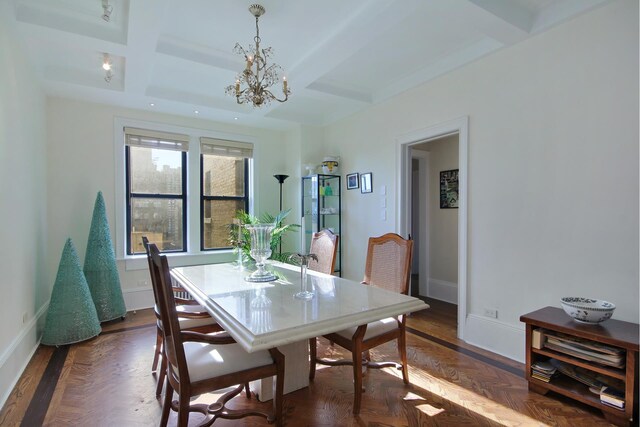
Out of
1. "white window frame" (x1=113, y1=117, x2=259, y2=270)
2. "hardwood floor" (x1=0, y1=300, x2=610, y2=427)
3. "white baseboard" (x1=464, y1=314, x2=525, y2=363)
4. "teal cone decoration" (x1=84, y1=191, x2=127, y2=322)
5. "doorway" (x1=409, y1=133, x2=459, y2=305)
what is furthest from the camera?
"doorway" (x1=409, y1=133, x2=459, y2=305)

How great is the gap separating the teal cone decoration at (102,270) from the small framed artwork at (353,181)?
299 cm

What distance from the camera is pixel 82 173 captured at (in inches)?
150

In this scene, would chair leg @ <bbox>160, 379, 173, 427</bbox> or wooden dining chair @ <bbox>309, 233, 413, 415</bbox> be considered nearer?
chair leg @ <bbox>160, 379, 173, 427</bbox>

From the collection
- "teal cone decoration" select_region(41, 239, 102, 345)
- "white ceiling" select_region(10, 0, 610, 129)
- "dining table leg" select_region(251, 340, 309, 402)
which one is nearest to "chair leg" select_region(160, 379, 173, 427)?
"dining table leg" select_region(251, 340, 309, 402)

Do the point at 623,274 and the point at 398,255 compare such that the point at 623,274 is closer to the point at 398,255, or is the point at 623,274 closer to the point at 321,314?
the point at 398,255

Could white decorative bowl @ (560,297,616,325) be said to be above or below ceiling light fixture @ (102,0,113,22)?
below

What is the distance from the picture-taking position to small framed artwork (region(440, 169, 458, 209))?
4.45m

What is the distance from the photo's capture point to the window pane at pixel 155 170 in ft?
13.8

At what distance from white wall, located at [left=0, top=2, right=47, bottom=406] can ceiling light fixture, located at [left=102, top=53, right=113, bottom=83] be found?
579mm

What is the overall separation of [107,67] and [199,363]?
2855mm

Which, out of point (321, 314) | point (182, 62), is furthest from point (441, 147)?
point (321, 314)

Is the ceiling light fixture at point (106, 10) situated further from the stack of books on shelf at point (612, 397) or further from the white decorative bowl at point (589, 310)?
the stack of books on shelf at point (612, 397)

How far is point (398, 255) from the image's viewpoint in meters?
2.44

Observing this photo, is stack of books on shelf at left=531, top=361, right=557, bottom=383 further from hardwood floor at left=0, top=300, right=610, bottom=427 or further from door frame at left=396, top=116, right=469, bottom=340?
door frame at left=396, top=116, right=469, bottom=340
